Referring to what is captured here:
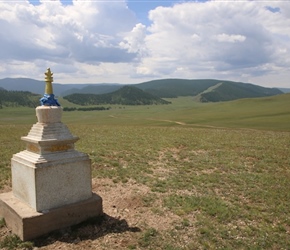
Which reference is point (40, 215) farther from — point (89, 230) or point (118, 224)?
point (118, 224)

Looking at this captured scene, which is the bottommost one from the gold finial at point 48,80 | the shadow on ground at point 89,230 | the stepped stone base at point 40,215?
the shadow on ground at point 89,230

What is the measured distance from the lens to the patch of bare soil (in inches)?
360

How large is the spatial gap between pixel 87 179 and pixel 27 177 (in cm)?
199

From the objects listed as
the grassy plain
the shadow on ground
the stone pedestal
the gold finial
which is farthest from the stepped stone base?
the gold finial

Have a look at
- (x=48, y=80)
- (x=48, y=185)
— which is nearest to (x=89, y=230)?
(x=48, y=185)

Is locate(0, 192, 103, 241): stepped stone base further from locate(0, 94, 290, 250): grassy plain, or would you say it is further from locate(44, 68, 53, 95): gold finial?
locate(44, 68, 53, 95): gold finial

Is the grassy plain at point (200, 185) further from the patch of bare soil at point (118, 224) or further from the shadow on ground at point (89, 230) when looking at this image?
the shadow on ground at point (89, 230)

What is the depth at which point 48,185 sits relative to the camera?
9664 millimetres

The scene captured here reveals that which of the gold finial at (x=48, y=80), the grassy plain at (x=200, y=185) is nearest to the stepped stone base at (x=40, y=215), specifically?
the grassy plain at (x=200, y=185)

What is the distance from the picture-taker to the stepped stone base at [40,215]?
361 inches

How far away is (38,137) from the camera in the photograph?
389 inches

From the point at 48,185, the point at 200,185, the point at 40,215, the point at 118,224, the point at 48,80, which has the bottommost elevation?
the point at 118,224

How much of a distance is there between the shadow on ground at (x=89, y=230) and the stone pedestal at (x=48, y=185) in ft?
0.65

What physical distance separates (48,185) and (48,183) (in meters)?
0.06
